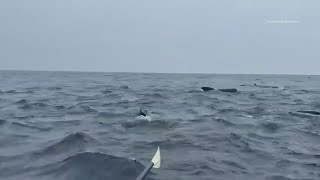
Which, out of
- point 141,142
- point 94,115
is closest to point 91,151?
point 141,142

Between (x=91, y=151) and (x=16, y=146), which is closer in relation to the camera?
(x=91, y=151)

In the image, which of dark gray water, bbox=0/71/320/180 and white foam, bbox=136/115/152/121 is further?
white foam, bbox=136/115/152/121

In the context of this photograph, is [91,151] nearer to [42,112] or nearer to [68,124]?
[68,124]

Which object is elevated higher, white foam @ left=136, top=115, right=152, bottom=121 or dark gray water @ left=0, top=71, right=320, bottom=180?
white foam @ left=136, top=115, right=152, bottom=121

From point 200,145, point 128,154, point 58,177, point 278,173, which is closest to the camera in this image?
point 58,177

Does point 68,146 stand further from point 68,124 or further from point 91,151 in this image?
point 68,124

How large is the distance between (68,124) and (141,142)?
4.55 meters

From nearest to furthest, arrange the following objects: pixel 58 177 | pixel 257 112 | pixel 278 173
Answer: pixel 58 177
pixel 278 173
pixel 257 112

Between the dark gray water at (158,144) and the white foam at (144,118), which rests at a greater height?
the white foam at (144,118)

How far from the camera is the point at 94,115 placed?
17312 millimetres

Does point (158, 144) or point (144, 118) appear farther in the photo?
point (144, 118)

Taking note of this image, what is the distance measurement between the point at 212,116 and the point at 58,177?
11.1 m

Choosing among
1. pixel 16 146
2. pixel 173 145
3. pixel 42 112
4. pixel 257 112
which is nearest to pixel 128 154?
pixel 173 145

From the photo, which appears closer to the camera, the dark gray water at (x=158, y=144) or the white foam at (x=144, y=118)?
the dark gray water at (x=158, y=144)
